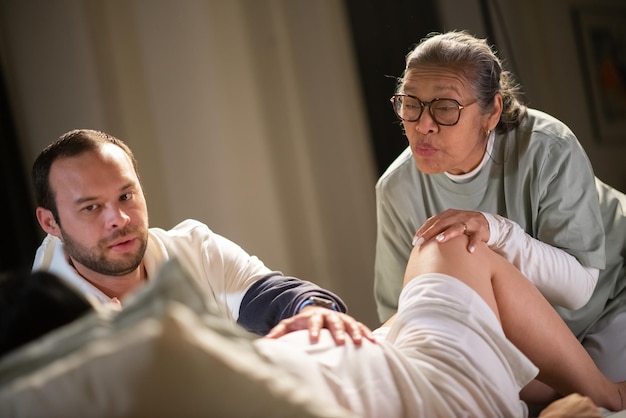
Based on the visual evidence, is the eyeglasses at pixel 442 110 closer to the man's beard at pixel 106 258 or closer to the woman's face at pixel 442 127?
the woman's face at pixel 442 127

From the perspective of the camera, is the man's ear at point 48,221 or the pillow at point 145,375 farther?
the man's ear at point 48,221

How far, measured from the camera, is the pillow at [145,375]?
73 centimetres

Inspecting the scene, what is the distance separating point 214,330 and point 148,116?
2920 millimetres

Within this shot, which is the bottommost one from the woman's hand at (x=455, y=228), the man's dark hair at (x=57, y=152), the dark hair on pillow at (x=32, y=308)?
the woman's hand at (x=455, y=228)

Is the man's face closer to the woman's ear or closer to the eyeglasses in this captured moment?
the eyeglasses

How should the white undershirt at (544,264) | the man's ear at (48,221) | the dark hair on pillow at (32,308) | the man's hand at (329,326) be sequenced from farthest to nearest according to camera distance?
the man's ear at (48,221), the white undershirt at (544,264), the man's hand at (329,326), the dark hair on pillow at (32,308)

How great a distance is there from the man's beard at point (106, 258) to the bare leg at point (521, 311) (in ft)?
2.52

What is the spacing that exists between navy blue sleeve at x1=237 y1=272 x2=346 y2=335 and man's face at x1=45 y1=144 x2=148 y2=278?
0.28 meters

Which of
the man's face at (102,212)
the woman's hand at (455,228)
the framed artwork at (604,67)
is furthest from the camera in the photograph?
the framed artwork at (604,67)

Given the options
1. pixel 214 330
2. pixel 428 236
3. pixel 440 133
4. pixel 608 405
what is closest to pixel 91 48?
pixel 440 133

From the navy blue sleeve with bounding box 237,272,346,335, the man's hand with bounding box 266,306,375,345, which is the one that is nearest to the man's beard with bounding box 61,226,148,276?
the navy blue sleeve with bounding box 237,272,346,335

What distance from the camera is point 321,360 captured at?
116 centimetres

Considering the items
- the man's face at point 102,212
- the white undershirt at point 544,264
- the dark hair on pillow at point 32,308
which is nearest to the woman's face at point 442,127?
the white undershirt at point 544,264

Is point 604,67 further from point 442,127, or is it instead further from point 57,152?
point 57,152
